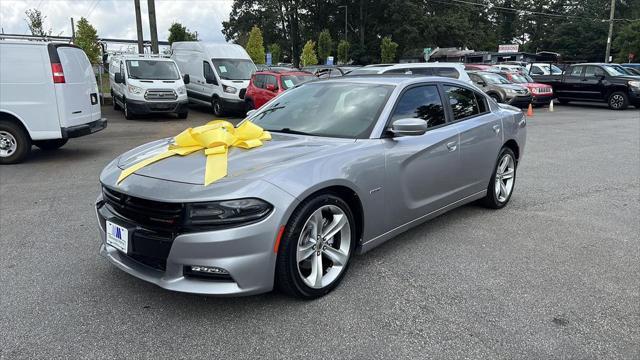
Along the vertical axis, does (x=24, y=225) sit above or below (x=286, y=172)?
below

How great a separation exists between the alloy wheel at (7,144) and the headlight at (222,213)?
6.89 m

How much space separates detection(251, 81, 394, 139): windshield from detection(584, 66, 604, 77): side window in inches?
770

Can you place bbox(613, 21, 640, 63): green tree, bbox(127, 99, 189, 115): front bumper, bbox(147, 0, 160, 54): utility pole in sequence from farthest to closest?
bbox(613, 21, 640, 63): green tree
bbox(147, 0, 160, 54): utility pole
bbox(127, 99, 189, 115): front bumper

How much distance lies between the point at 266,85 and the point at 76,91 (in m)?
7.19

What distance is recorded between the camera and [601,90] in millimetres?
20188

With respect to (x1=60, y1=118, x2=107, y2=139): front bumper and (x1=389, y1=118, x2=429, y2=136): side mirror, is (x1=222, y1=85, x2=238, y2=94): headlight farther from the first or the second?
(x1=389, y1=118, x2=429, y2=136): side mirror

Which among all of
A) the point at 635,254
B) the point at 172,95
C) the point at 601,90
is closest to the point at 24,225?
the point at 635,254

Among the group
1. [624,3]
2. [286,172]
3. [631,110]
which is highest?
[624,3]

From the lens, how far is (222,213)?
2.86 metres


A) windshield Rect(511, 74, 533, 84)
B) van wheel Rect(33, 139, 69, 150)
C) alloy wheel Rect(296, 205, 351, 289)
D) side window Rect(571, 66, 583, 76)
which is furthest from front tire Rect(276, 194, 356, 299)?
side window Rect(571, 66, 583, 76)

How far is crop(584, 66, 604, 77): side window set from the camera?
20145 mm

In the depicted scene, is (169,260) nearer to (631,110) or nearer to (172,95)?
(172,95)

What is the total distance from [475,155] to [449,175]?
560mm

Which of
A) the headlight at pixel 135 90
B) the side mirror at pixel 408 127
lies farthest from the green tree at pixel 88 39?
the side mirror at pixel 408 127
